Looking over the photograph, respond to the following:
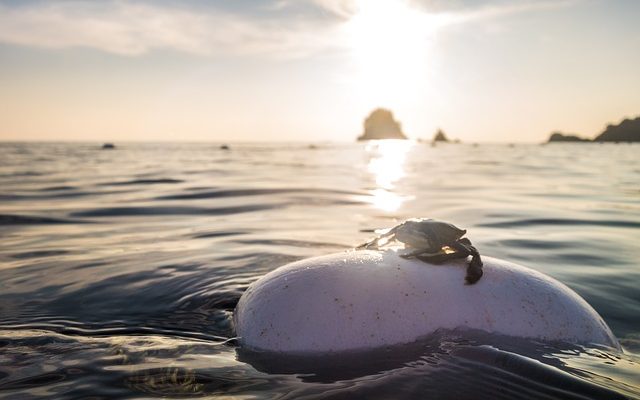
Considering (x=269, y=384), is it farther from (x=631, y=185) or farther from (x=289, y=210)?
(x=631, y=185)

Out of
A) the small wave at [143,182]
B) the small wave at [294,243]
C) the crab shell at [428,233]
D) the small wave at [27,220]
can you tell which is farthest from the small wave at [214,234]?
the small wave at [143,182]

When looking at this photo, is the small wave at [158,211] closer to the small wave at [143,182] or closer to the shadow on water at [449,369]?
the small wave at [143,182]

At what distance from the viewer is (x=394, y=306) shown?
9.69 feet

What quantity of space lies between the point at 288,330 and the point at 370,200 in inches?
411

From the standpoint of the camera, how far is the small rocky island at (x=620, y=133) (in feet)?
481

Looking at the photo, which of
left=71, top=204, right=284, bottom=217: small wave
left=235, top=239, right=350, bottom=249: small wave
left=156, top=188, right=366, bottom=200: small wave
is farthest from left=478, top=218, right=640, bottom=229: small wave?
left=156, top=188, right=366, bottom=200: small wave

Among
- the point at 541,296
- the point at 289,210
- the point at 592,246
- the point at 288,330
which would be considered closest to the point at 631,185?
the point at 592,246

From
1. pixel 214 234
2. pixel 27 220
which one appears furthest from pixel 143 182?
pixel 214 234

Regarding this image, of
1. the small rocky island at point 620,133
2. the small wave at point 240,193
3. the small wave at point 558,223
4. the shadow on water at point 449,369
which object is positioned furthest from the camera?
the small rocky island at point 620,133

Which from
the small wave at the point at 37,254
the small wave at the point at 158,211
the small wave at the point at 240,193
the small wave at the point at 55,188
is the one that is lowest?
the small wave at the point at 37,254

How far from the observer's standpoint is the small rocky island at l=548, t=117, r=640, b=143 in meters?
147

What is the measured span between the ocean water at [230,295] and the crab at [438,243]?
0.52m

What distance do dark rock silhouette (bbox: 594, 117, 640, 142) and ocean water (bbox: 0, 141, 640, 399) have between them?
536 feet

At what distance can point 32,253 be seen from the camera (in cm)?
650
